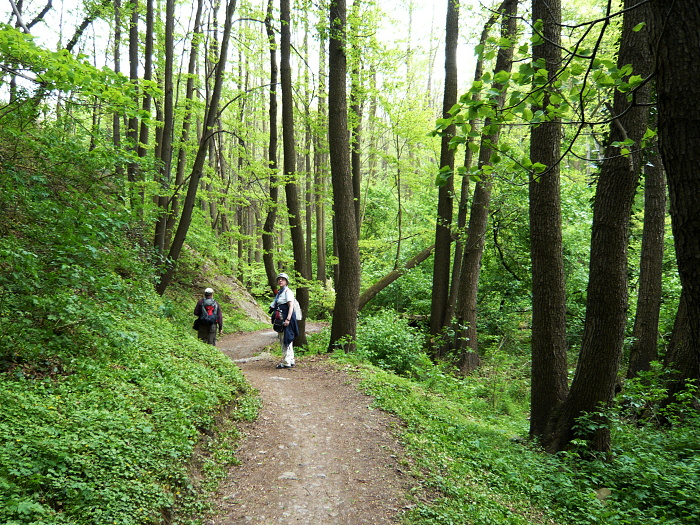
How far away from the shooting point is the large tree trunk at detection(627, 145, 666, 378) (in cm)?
977

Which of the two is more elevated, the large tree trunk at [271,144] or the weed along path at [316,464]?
the large tree trunk at [271,144]

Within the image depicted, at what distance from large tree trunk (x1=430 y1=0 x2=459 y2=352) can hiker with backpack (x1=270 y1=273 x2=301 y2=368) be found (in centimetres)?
436

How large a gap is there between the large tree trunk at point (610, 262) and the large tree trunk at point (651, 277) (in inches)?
184

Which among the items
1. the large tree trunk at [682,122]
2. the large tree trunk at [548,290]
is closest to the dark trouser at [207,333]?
the large tree trunk at [548,290]

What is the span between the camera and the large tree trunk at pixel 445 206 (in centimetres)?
1174

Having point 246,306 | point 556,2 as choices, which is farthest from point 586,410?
point 246,306

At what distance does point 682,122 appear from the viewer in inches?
80.5

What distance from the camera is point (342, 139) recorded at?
10.2 meters

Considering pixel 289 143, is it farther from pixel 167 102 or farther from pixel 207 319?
pixel 207 319

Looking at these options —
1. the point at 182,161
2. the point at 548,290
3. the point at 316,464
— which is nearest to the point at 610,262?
the point at 548,290

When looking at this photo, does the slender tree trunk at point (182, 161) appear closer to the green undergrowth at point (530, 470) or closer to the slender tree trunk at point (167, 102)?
the slender tree trunk at point (167, 102)

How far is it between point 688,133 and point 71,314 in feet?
19.7

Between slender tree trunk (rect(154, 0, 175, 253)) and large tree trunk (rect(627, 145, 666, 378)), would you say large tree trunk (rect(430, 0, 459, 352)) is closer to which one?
large tree trunk (rect(627, 145, 666, 378))

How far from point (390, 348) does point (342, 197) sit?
3890 mm
